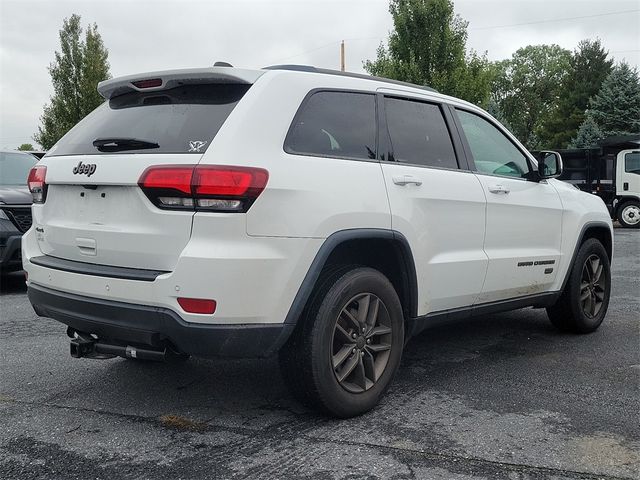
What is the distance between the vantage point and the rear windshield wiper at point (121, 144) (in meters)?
3.14

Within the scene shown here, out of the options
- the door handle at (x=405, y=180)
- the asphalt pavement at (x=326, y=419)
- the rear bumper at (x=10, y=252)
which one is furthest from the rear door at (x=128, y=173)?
the rear bumper at (x=10, y=252)

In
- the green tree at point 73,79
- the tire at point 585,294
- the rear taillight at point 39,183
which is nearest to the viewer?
the rear taillight at point 39,183

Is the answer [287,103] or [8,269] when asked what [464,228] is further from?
[8,269]

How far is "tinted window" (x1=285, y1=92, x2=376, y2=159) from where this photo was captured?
128 inches

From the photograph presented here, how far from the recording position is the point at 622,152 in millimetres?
19062

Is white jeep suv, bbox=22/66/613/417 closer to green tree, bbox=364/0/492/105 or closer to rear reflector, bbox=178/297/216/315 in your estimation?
rear reflector, bbox=178/297/216/315

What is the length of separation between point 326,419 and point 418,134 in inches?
70.5

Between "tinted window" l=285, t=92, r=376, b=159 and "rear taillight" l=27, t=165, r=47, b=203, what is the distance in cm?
143

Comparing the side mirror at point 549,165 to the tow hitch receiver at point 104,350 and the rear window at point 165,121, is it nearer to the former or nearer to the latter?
the rear window at point 165,121

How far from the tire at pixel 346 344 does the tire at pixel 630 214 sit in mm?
17653

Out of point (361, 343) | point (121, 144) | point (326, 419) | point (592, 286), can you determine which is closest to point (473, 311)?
point (361, 343)

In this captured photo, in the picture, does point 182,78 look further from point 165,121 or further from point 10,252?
point 10,252

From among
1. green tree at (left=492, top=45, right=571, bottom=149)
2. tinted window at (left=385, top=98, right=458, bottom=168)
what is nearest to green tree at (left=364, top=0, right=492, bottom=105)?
tinted window at (left=385, top=98, right=458, bottom=168)

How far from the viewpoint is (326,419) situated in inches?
134
